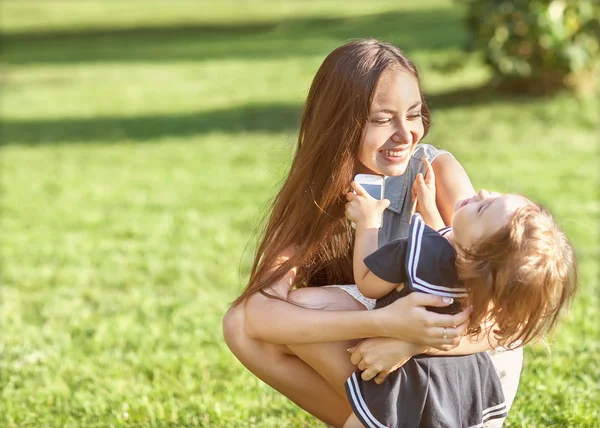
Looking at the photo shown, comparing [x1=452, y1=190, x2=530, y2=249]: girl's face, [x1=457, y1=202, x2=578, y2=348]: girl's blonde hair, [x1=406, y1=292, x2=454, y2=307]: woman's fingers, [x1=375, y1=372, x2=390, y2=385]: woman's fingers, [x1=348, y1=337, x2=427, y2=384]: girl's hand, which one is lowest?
[x1=375, y1=372, x2=390, y2=385]: woman's fingers

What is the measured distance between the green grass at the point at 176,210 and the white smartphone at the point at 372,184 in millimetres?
413

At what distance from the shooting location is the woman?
2551mm

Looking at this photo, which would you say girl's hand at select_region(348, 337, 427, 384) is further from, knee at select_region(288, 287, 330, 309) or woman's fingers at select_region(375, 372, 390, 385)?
knee at select_region(288, 287, 330, 309)

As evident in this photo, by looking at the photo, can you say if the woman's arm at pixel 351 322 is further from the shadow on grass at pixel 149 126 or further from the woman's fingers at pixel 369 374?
the shadow on grass at pixel 149 126

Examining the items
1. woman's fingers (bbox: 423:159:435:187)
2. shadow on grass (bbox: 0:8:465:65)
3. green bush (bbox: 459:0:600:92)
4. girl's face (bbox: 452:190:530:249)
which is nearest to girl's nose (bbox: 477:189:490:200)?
girl's face (bbox: 452:190:530:249)

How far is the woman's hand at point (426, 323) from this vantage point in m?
2.33

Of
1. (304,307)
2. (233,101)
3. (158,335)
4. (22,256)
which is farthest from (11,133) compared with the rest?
(304,307)

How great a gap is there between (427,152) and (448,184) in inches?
5.3

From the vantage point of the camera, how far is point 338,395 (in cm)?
269

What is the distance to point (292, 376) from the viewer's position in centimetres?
272

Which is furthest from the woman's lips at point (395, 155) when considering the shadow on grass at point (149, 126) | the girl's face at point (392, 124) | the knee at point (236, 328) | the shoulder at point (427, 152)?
the shadow on grass at point (149, 126)

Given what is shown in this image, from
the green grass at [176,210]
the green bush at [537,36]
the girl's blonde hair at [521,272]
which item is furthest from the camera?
the green bush at [537,36]

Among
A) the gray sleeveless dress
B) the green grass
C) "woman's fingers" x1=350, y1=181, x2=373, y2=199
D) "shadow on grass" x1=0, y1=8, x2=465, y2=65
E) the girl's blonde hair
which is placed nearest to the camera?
the girl's blonde hair

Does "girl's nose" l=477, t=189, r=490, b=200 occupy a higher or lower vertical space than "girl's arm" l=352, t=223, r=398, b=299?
higher
